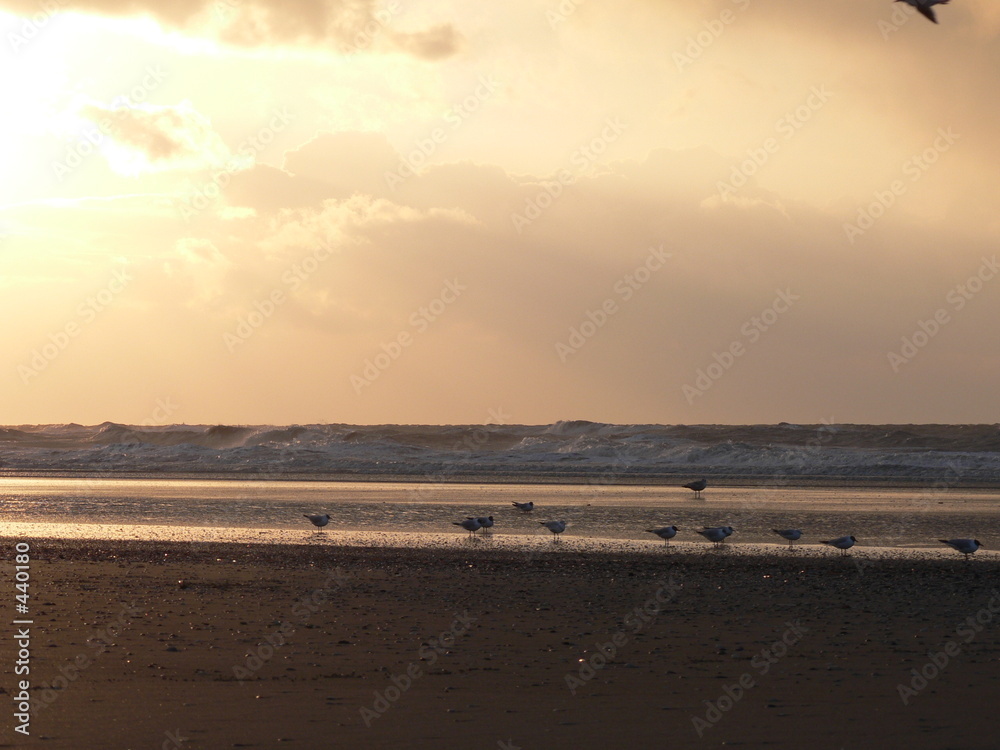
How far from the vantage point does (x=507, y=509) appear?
2722cm

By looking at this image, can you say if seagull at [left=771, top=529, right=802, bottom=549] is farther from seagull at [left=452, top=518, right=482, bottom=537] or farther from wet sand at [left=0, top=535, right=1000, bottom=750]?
seagull at [left=452, top=518, right=482, bottom=537]

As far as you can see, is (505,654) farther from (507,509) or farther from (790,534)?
(507,509)

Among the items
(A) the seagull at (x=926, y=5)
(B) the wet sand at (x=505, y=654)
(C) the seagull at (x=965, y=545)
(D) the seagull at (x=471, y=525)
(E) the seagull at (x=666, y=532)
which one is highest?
(A) the seagull at (x=926, y=5)

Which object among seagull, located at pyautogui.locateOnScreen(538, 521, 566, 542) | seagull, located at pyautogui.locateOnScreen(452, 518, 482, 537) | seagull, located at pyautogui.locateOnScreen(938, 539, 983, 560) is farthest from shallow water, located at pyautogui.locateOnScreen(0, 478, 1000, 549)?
seagull, located at pyautogui.locateOnScreen(938, 539, 983, 560)

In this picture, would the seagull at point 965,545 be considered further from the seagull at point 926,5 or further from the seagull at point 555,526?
the seagull at point 926,5

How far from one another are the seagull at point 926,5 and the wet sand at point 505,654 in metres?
6.18

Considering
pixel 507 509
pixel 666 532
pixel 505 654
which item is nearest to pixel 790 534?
pixel 666 532

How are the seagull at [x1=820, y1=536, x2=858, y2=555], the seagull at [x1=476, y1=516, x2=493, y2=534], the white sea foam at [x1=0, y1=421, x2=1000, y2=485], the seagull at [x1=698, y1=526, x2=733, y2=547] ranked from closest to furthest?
the seagull at [x1=820, y1=536, x2=858, y2=555] → the seagull at [x1=698, y1=526, x2=733, y2=547] → the seagull at [x1=476, y1=516, x2=493, y2=534] → the white sea foam at [x1=0, y1=421, x2=1000, y2=485]

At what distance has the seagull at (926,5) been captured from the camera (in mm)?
9684

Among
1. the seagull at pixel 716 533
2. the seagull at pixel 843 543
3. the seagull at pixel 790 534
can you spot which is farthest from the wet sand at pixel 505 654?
the seagull at pixel 716 533

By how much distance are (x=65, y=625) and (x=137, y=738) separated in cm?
430

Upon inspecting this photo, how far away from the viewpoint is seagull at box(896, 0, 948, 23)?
381 inches

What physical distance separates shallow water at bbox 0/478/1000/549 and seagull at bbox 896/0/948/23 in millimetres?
12163

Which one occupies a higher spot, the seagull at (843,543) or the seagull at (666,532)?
the seagull at (843,543)
